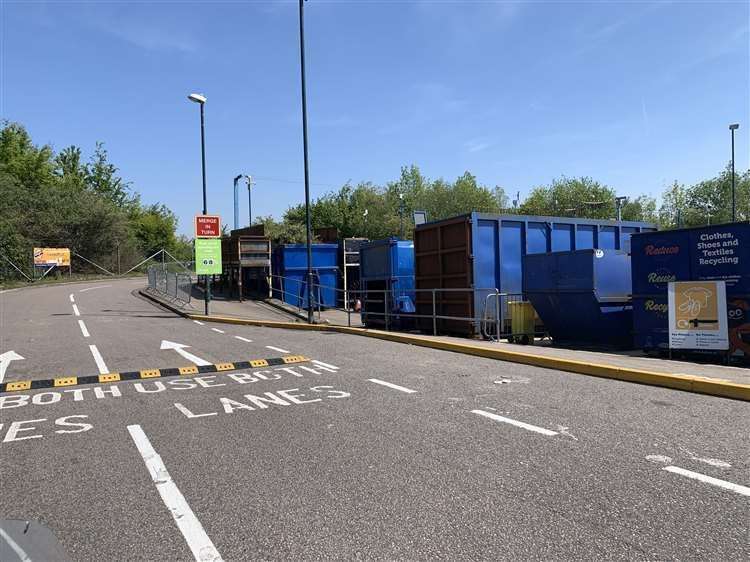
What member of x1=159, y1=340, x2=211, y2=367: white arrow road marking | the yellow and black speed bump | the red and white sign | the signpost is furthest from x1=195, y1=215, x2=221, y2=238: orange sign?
the signpost

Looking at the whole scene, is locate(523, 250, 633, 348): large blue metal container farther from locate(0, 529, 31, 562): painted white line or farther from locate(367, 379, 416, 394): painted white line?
locate(0, 529, 31, 562): painted white line

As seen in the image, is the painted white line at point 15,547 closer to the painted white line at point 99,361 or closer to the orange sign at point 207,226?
the painted white line at point 99,361

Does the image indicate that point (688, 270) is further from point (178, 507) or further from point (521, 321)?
point (178, 507)

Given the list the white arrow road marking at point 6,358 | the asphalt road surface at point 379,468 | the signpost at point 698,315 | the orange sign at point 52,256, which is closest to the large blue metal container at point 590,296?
the signpost at point 698,315

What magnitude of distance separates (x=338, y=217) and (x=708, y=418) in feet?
189

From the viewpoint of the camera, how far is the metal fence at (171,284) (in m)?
25.1

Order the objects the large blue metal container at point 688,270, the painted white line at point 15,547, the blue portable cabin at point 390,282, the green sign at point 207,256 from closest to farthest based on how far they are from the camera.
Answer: the painted white line at point 15,547
the large blue metal container at point 688,270
the blue portable cabin at point 390,282
the green sign at point 207,256

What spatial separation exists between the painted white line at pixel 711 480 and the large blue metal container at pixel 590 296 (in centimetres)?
763

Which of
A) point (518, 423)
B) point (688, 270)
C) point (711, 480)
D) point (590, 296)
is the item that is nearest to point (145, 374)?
point (518, 423)

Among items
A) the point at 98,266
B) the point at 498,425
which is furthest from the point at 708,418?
the point at 98,266

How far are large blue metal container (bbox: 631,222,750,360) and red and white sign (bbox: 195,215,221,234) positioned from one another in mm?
15661

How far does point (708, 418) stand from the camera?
6.06 m

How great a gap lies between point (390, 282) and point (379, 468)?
12383 mm

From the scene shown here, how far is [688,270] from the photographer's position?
33.4ft
